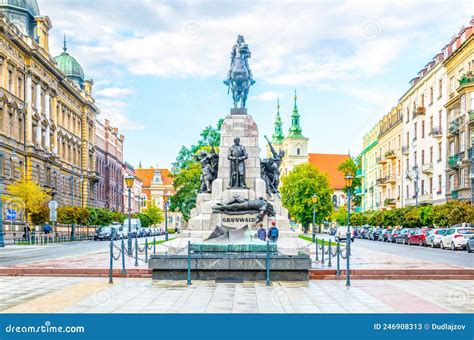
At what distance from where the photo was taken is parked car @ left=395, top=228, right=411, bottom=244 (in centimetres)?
5278

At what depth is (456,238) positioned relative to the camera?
132ft

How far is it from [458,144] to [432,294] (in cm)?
4283

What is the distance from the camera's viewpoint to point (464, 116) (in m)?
53.5

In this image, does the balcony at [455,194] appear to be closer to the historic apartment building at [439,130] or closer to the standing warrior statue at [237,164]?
the historic apartment building at [439,130]

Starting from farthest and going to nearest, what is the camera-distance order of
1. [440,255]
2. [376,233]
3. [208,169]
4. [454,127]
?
[376,233]
[454,127]
[440,255]
[208,169]

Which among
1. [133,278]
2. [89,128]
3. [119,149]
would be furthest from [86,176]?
[133,278]

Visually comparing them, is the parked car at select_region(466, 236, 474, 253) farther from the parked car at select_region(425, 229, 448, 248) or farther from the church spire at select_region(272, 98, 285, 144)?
the church spire at select_region(272, 98, 285, 144)

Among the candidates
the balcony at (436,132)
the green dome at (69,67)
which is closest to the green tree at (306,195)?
the green dome at (69,67)

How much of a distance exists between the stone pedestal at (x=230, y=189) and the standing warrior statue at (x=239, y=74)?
0.70 meters

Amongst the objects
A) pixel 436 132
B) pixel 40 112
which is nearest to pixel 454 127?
pixel 436 132

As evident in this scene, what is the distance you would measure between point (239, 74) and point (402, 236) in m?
28.1

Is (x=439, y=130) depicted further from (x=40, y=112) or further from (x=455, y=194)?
(x=40, y=112)

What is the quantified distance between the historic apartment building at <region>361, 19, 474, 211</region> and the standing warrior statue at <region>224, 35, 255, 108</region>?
22.7 m

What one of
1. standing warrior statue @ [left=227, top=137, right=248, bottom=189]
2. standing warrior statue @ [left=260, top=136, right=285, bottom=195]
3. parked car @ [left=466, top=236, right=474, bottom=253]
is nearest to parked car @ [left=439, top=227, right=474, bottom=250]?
parked car @ [left=466, top=236, right=474, bottom=253]
